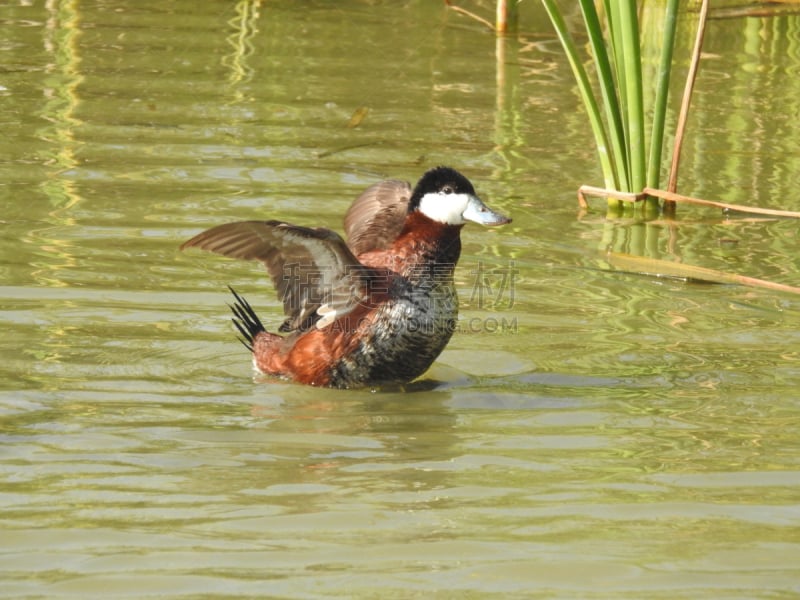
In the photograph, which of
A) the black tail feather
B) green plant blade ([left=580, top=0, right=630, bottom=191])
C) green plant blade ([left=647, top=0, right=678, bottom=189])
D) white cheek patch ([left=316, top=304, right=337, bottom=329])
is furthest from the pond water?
green plant blade ([left=647, top=0, right=678, bottom=189])

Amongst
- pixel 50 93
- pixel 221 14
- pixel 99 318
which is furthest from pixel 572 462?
pixel 221 14

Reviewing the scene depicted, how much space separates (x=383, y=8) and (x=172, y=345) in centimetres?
581

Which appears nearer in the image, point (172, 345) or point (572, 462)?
point (572, 462)

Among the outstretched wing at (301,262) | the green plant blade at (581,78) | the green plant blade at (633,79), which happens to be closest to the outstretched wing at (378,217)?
the outstretched wing at (301,262)

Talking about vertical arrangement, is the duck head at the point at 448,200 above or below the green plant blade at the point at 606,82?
below

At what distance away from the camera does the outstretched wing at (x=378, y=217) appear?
5.67m

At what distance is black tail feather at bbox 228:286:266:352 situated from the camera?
5.43 m

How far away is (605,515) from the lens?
3777 millimetres

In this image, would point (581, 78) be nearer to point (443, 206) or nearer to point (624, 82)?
point (624, 82)

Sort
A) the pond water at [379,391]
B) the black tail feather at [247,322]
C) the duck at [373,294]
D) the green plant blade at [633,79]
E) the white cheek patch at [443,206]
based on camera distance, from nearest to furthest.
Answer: the pond water at [379,391] < the duck at [373,294] < the white cheek patch at [443,206] < the black tail feather at [247,322] < the green plant blade at [633,79]

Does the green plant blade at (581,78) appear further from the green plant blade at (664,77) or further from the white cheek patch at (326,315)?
the white cheek patch at (326,315)

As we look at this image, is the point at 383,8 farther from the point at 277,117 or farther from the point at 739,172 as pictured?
the point at 739,172

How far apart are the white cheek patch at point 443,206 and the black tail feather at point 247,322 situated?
32.4 inches

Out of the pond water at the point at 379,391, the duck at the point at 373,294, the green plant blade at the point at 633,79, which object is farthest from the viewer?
the green plant blade at the point at 633,79
